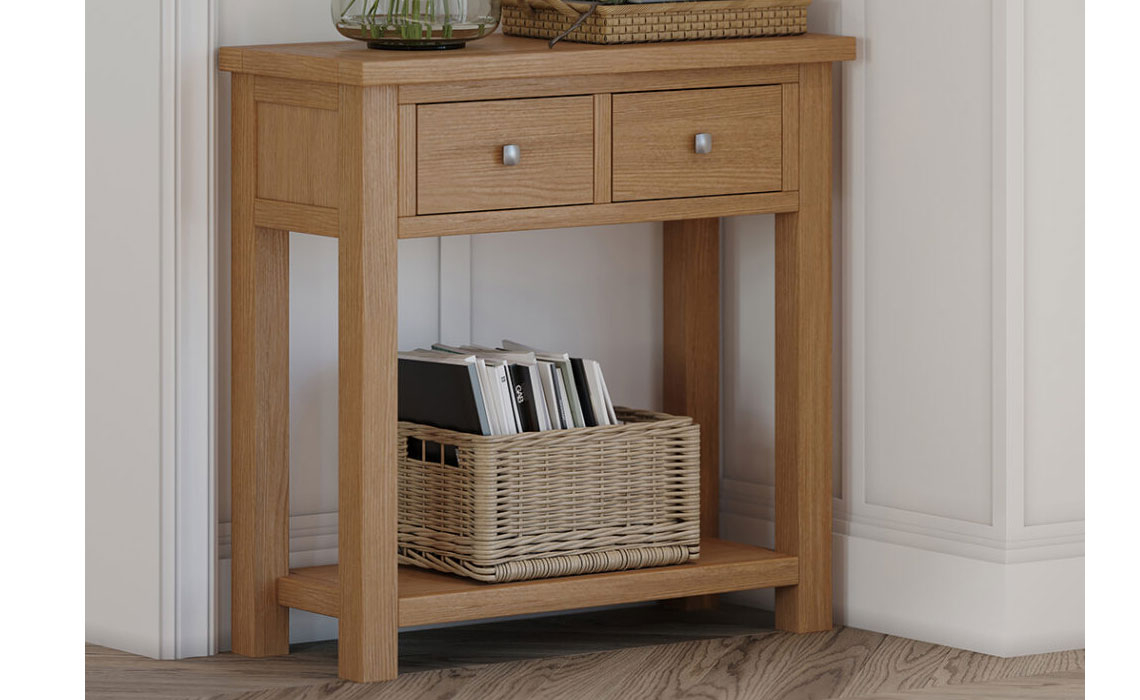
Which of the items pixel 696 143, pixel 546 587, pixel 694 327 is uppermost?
pixel 696 143

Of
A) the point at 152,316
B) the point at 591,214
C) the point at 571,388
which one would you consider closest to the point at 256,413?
the point at 152,316

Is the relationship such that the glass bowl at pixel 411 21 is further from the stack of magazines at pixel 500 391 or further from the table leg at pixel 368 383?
the stack of magazines at pixel 500 391

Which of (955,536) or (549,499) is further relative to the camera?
(955,536)

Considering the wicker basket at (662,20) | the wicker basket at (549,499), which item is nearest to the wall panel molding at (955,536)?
the wicker basket at (549,499)

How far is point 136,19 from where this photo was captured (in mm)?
2459

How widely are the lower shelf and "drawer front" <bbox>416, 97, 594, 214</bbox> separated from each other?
544 mm

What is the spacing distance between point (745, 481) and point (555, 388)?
55 cm

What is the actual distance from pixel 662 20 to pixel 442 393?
633 mm

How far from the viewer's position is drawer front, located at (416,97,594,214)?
2.28 meters

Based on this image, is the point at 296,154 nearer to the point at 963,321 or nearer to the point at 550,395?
the point at 550,395

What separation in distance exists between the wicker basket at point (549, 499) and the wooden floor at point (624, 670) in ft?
0.48

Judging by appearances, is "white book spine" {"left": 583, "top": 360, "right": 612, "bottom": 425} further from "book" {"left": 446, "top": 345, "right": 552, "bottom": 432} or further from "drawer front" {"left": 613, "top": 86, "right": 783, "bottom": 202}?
"drawer front" {"left": 613, "top": 86, "right": 783, "bottom": 202}

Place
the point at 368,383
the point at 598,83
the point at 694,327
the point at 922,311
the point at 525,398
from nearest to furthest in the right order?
the point at 368,383, the point at 598,83, the point at 525,398, the point at 922,311, the point at 694,327

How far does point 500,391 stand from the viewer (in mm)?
2480
